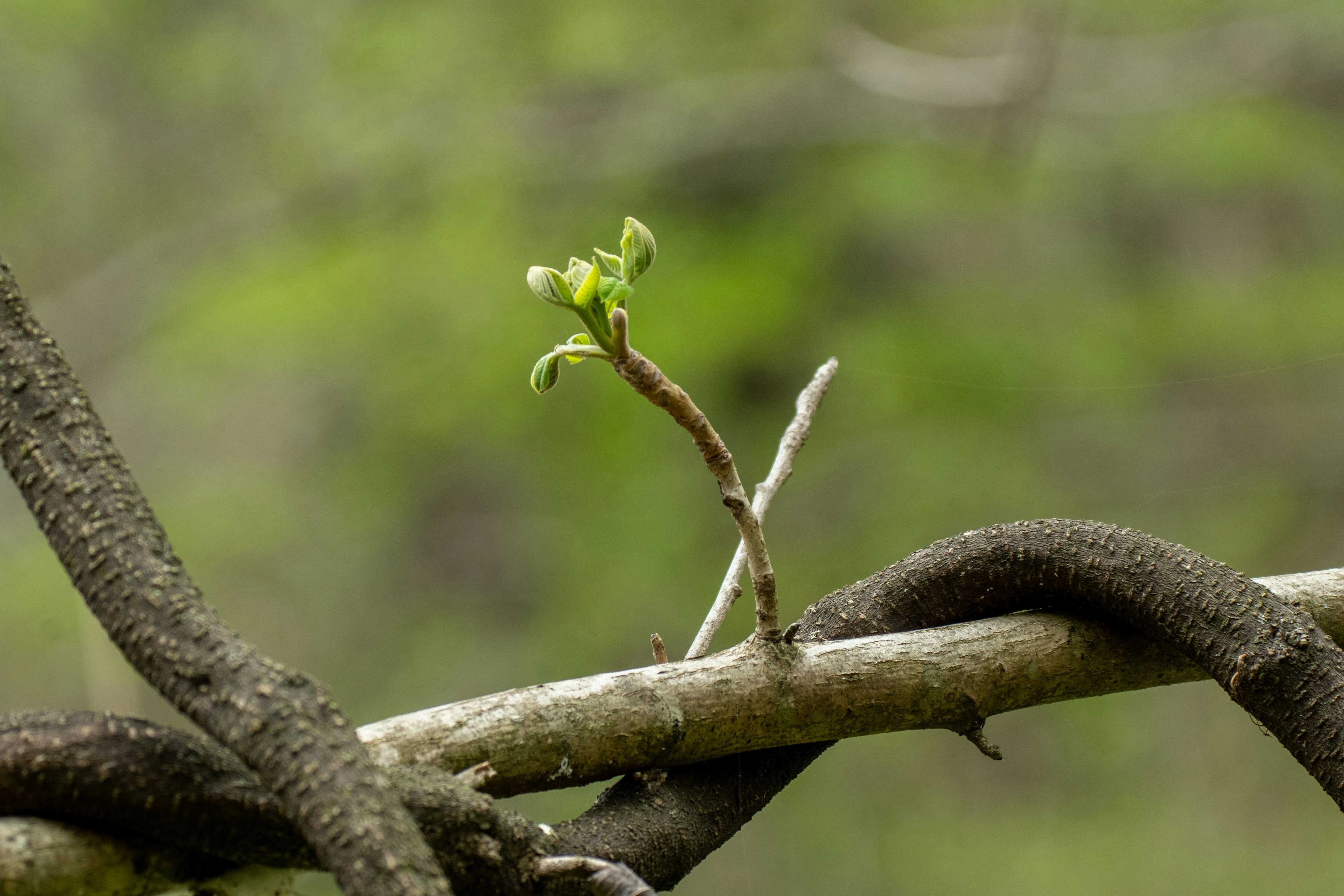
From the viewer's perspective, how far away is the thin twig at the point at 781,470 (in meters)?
0.96

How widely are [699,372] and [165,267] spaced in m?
2.34

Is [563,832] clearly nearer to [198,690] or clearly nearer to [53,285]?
[198,690]

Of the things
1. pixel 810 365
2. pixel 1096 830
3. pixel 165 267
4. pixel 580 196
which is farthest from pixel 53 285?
pixel 1096 830

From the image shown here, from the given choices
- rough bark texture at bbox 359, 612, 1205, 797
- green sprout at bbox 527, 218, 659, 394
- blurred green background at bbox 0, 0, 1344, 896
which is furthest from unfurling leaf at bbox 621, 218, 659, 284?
blurred green background at bbox 0, 0, 1344, 896

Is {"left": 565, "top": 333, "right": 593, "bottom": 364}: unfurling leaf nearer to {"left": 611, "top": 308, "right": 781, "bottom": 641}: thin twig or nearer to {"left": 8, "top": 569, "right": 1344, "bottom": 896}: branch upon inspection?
{"left": 611, "top": 308, "right": 781, "bottom": 641}: thin twig

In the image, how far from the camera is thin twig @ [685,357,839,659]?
3.14 ft

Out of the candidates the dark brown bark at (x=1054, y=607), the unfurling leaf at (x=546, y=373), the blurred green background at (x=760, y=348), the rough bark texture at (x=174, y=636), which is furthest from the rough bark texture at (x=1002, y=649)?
the blurred green background at (x=760, y=348)

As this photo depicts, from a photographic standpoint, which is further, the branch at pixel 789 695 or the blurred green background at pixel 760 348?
the blurred green background at pixel 760 348

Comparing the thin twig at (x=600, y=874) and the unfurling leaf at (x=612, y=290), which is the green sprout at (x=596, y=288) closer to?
the unfurling leaf at (x=612, y=290)

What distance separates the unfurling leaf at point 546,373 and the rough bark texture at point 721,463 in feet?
0.16

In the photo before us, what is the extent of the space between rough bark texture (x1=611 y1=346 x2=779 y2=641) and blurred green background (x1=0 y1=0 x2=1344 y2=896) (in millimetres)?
2646

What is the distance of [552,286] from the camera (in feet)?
1.99

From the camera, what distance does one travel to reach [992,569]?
917mm

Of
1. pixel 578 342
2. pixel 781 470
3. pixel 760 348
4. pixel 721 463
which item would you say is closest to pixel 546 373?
pixel 578 342
